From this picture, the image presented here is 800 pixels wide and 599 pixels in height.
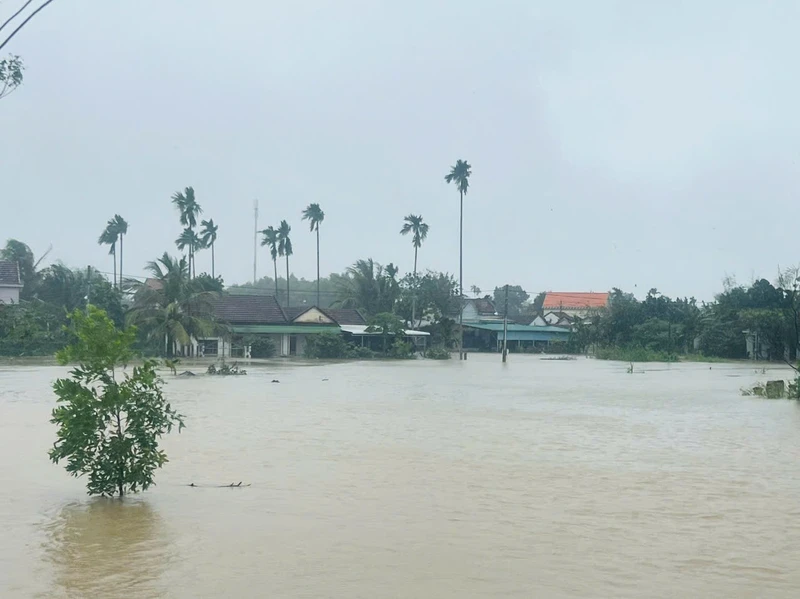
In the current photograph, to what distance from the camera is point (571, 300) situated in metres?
111

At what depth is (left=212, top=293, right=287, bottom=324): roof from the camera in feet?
192

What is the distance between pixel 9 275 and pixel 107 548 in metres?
52.0

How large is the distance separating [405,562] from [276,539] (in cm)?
138

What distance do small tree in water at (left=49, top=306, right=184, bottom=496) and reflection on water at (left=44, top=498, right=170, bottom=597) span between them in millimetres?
400

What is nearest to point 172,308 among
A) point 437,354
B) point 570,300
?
point 437,354

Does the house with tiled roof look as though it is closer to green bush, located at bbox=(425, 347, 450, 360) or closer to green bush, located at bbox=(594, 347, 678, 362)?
green bush, located at bbox=(425, 347, 450, 360)

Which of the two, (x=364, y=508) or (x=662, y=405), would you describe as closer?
(x=364, y=508)

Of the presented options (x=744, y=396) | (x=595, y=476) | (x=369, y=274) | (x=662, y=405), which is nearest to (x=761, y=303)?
(x=369, y=274)

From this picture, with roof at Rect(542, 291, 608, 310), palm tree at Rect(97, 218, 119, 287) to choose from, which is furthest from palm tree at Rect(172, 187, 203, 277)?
roof at Rect(542, 291, 608, 310)

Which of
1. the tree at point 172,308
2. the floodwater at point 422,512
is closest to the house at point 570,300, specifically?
the tree at point 172,308

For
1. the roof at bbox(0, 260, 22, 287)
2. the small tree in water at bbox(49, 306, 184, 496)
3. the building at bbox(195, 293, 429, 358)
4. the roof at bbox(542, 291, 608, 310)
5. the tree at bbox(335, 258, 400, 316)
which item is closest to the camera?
the small tree in water at bbox(49, 306, 184, 496)

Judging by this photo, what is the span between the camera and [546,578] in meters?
7.44

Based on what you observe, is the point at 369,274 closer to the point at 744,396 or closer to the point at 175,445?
the point at 744,396

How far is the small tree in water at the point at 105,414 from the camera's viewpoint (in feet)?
31.5
